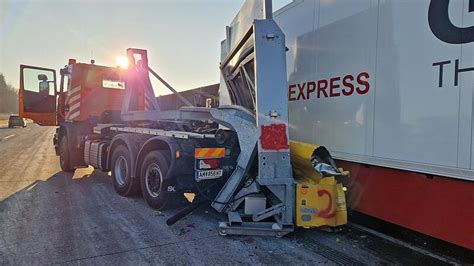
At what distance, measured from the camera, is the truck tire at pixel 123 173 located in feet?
20.3

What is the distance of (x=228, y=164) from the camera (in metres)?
5.00

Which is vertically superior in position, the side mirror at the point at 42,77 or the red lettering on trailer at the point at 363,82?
Result: the side mirror at the point at 42,77

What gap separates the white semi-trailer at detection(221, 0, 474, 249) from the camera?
10.6 feet

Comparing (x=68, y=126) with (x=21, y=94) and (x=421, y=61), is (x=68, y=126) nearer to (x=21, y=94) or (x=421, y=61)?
(x=21, y=94)

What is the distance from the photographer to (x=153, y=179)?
220 inches

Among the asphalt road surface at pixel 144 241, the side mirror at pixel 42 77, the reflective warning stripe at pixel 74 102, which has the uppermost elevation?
the side mirror at pixel 42 77

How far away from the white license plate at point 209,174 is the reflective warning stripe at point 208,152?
21 centimetres

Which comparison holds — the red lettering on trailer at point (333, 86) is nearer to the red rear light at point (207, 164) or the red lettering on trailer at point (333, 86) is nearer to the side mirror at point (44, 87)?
the red rear light at point (207, 164)

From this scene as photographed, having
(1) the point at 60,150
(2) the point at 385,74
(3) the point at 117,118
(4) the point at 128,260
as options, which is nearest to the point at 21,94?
(1) the point at 60,150

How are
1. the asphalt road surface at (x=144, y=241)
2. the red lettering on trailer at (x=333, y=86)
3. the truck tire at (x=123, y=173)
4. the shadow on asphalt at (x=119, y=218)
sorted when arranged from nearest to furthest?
the asphalt road surface at (x=144, y=241)
the shadow on asphalt at (x=119, y=218)
the red lettering on trailer at (x=333, y=86)
the truck tire at (x=123, y=173)

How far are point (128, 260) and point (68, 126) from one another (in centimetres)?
656

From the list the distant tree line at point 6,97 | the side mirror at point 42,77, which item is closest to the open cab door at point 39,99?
the side mirror at point 42,77

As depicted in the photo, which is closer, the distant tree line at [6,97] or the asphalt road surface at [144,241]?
the asphalt road surface at [144,241]

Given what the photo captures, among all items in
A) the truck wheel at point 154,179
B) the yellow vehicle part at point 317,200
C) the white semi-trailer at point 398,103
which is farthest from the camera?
the truck wheel at point 154,179
